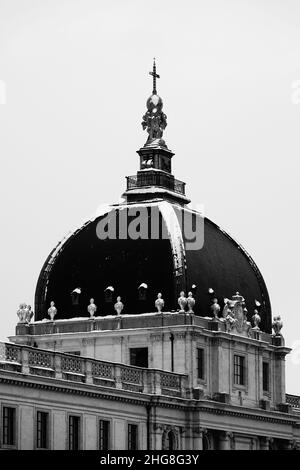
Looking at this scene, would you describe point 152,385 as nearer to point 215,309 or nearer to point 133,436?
point 133,436

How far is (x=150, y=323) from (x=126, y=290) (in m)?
2.86

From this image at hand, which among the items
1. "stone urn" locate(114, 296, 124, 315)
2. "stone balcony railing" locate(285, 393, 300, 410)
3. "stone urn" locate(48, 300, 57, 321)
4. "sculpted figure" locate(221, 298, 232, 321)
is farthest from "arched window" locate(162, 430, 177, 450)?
"stone balcony railing" locate(285, 393, 300, 410)

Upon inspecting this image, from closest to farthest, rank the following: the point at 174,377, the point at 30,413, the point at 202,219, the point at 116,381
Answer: the point at 30,413 < the point at 116,381 < the point at 174,377 < the point at 202,219

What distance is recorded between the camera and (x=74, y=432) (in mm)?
104312

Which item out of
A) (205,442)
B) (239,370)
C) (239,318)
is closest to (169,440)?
(205,442)

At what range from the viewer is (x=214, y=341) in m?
120

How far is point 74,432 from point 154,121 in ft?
96.0

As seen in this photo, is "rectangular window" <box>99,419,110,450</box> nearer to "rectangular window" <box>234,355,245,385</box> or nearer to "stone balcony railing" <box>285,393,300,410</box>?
"rectangular window" <box>234,355,245,385</box>

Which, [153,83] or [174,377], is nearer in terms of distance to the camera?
[174,377]

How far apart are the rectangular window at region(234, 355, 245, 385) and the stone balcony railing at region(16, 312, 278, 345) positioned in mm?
2841
